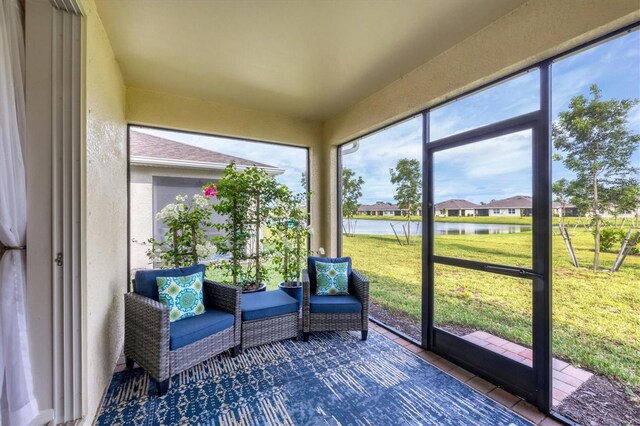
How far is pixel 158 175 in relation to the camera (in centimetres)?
→ 387

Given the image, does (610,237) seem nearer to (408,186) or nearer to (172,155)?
(408,186)

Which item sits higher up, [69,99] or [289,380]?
[69,99]

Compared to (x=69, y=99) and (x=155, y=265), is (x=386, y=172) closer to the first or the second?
(x=69, y=99)

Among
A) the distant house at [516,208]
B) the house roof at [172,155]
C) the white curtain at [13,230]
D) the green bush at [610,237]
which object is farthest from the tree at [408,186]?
the white curtain at [13,230]

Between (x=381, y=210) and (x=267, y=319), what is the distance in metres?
1.85

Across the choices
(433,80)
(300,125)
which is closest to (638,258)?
(433,80)

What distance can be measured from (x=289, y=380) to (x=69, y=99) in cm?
241

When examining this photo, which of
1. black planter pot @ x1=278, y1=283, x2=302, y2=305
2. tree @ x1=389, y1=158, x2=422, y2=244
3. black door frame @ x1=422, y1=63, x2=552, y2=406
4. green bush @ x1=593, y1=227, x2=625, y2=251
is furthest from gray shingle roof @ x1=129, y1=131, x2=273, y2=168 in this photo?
green bush @ x1=593, y1=227, x2=625, y2=251

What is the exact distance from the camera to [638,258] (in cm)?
160

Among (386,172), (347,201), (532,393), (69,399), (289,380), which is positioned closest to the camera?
(69,399)

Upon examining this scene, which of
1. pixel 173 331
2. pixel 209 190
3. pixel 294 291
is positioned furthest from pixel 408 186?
pixel 173 331

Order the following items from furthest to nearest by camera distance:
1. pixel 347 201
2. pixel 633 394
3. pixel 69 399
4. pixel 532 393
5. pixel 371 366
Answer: pixel 347 201
pixel 371 366
pixel 532 393
pixel 633 394
pixel 69 399

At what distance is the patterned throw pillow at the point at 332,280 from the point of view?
3.03 meters

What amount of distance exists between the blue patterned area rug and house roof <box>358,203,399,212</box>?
156cm
